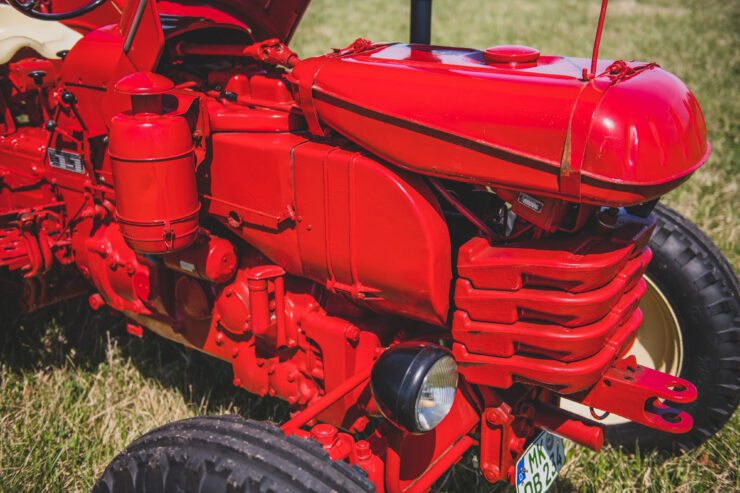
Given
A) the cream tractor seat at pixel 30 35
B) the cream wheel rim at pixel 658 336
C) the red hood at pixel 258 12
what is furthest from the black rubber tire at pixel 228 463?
the cream tractor seat at pixel 30 35

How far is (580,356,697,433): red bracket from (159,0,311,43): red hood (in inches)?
70.1

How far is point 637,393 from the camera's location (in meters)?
1.94

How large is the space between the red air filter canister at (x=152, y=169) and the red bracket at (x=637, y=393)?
1.38 meters

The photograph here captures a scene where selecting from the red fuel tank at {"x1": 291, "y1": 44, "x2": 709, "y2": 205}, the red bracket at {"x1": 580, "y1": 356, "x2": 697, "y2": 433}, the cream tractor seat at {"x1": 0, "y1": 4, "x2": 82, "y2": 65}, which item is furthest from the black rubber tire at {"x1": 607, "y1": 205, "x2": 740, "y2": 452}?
the cream tractor seat at {"x1": 0, "y1": 4, "x2": 82, "y2": 65}

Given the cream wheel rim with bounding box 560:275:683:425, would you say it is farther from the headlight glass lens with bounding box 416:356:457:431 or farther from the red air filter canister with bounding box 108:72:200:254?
the red air filter canister with bounding box 108:72:200:254

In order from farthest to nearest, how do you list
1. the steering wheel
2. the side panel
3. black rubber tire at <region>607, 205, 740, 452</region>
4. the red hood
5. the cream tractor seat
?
the cream tractor seat, black rubber tire at <region>607, 205, 740, 452</region>, the red hood, the steering wheel, the side panel

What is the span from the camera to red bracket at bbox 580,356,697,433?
1.93 m

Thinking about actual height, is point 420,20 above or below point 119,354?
above

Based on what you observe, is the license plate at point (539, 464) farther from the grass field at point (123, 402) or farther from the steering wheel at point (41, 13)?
the steering wheel at point (41, 13)

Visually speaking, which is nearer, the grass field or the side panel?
the side panel

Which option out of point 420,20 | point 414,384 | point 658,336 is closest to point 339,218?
point 414,384

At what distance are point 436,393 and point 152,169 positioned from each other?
1058 mm

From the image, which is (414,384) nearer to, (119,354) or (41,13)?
(41,13)

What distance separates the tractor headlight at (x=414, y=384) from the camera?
171cm
